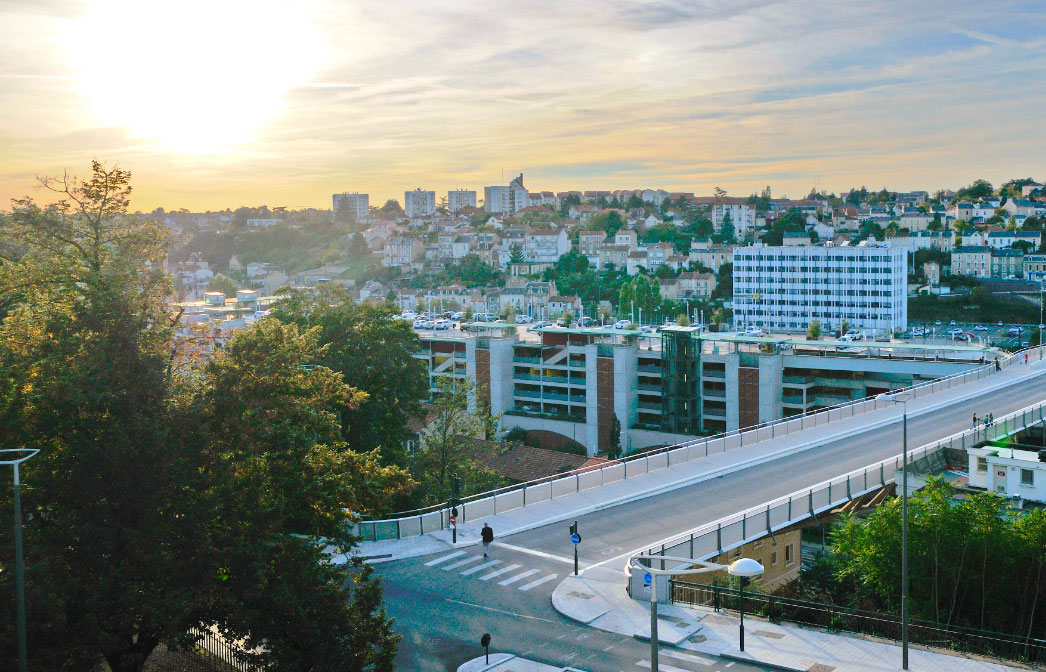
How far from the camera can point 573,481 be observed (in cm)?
2939

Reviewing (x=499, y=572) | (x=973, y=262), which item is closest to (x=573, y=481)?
(x=499, y=572)

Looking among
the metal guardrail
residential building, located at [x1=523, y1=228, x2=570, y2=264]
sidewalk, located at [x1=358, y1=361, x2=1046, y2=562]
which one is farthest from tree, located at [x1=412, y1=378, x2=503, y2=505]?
residential building, located at [x1=523, y1=228, x2=570, y2=264]

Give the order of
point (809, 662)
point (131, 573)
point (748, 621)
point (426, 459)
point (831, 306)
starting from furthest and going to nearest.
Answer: point (831, 306), point (426, 459), point (748, 621), point (809, 662), point (131, 573)

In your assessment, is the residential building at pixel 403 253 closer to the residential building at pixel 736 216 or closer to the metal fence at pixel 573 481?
the residential building at pixel 736 216

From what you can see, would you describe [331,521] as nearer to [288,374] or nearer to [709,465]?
[288,374]

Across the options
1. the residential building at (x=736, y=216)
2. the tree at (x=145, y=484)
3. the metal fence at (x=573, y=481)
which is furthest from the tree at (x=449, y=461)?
the residential building at (x=736, y=216)

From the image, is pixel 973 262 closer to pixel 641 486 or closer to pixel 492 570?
pixel 641 486

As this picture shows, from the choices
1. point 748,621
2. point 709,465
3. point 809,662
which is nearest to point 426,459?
point 709,465

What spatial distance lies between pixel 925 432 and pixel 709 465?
10.6m

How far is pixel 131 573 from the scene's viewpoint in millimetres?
13656

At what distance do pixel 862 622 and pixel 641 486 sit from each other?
35.1 ft

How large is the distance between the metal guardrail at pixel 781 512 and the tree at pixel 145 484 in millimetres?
9208

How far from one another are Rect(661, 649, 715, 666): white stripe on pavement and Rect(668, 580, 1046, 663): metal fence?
1.74 meters

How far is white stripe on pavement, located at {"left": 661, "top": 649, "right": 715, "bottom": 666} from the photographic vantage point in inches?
659
